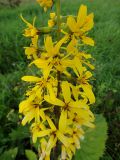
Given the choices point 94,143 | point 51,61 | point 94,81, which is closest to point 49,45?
point 51,61

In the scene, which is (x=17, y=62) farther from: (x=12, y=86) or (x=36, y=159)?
(x=36, y=159)

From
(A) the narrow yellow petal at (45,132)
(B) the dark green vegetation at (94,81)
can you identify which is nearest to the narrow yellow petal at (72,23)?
(A) the narrow yellow petal at (45,132)

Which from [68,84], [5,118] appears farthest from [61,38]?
[5,118]

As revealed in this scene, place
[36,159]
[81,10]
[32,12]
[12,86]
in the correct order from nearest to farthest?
1. [81,10]
2. [36,159]
3. [12,86]
4. [32,12]

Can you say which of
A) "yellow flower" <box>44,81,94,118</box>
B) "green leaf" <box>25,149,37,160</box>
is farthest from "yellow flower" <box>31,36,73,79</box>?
"green leaf" <box>25,149,37,160</box>

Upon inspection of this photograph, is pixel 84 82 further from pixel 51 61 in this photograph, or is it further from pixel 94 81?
pixel 94 81
